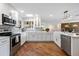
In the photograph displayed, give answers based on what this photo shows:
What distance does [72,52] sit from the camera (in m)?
3.83

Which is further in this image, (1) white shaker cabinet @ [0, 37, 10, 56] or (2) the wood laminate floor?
(2) the wood laminate floor

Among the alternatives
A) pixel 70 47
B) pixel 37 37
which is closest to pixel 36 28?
pixel 37 37

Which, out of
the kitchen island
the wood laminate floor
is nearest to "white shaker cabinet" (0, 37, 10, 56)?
the wood laminate floor

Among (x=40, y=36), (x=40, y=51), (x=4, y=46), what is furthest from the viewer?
(x=40, y=36)

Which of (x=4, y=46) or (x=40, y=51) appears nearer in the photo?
(x=4, y=46)

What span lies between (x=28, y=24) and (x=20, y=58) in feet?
32.0

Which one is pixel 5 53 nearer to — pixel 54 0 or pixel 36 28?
pixel 54 0

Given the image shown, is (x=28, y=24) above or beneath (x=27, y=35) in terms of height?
above

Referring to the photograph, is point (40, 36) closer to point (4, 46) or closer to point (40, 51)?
point (40, 51)

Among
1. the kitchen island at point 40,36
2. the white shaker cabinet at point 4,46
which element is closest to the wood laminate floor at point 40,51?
the white shaker cabinet at point 4,46

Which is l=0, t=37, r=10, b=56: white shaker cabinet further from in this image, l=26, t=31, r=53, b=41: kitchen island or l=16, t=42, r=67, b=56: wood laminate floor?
l=26, t=31, r=53, b=41: kitchen island

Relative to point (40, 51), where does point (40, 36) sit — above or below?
above

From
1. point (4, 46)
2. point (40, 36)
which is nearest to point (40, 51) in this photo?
point (4, 46)

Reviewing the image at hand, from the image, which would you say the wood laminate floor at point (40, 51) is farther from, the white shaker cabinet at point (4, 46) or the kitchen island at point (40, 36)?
the kitchen island at point (40, 36)
